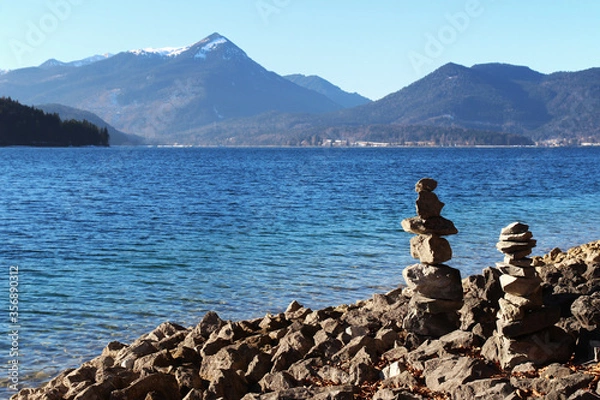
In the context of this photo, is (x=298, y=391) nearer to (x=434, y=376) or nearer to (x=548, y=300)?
(x=434, y=376)

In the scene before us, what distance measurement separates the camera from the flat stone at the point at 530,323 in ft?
36.0

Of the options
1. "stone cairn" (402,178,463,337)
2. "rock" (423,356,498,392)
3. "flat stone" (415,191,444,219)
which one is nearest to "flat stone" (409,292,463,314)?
"stone cairn" (402,178,463,337)

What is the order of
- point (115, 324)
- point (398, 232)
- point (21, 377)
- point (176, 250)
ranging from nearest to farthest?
1. point (21, 377)
2. point (115, 324)
3. point (176, 250)
4. point (398, 232)

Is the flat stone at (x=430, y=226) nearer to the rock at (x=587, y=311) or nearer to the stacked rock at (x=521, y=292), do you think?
the stacked rock at (x=521, y=292)

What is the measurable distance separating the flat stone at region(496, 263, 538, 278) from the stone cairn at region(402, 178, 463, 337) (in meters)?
1.47

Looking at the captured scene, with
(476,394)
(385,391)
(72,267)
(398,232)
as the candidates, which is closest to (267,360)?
(385,391)

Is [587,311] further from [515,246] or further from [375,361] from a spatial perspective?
[375,361]

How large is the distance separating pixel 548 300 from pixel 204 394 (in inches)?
218

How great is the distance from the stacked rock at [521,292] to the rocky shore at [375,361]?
0.19 metres

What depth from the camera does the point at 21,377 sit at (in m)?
13.9

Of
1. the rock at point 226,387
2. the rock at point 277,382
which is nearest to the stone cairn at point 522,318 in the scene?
the rock at point 277,382

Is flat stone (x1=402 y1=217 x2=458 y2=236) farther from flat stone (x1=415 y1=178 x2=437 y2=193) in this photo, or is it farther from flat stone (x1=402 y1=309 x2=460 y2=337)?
flat stone (x1=402 y1=309 x2=460 y2=337)

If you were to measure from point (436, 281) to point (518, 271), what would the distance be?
6.29ft

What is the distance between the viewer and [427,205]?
13.2 m
